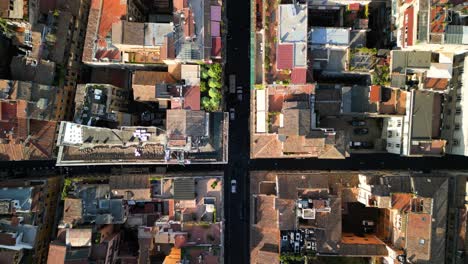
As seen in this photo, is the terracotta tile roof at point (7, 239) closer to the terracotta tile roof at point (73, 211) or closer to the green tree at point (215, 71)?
the terracotta tile roof at point (73, 211)

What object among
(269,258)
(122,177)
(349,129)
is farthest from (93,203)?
(349,129)

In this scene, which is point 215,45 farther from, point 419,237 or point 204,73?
point 419,237

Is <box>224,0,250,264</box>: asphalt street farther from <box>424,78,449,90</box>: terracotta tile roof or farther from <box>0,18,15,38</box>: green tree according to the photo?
<box>0,18,15,38</box>: green tree

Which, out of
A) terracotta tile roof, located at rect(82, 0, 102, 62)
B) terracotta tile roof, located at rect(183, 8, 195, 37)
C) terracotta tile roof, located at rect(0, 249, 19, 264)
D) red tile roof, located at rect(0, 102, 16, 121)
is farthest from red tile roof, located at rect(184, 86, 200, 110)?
terracotta tile roof, located at rect(0, 249, 19, 264)

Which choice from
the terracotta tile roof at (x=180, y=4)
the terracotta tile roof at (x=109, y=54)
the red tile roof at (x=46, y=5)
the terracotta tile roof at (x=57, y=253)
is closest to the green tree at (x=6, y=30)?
the red tile roof at (x=46, y=5)

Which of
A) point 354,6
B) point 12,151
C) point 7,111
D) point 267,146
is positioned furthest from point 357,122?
point 12,151

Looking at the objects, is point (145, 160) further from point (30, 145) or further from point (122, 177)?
point (30, 145)

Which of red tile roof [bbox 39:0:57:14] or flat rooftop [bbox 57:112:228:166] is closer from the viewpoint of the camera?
flat rooftop [bbox 57:112:228:166]
